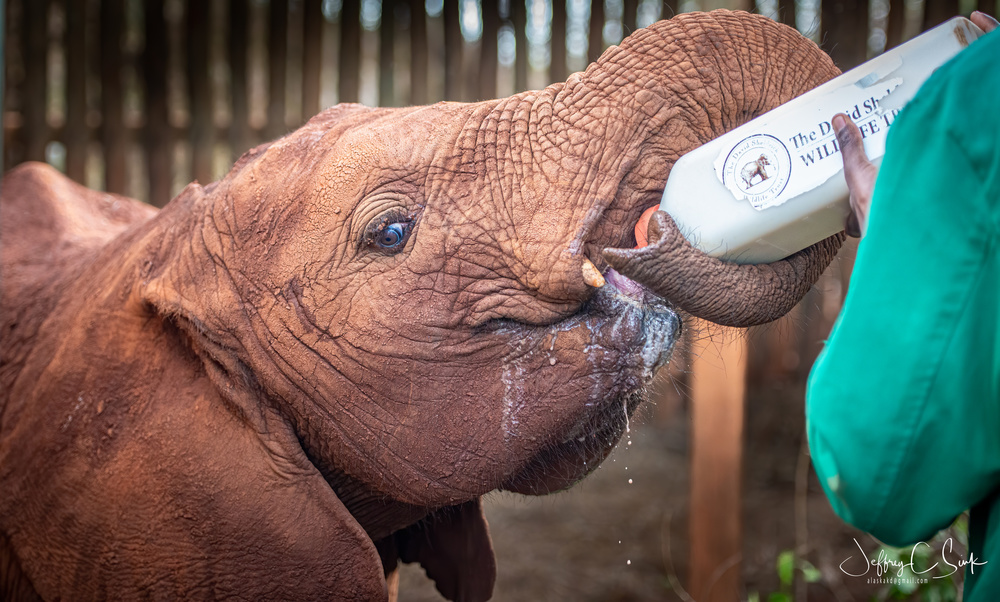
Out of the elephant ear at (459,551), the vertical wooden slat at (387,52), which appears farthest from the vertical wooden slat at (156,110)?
the elephant ear at (459,551)

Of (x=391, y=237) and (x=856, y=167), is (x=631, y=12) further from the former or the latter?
(x=856, y=167)

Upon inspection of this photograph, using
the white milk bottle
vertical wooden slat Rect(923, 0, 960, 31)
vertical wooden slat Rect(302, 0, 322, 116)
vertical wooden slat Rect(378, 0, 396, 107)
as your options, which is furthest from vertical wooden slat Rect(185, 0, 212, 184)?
the white milk bottle

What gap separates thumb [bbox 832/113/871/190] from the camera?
1.46 meters

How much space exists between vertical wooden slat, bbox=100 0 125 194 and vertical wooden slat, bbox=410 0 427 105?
2.39 metres

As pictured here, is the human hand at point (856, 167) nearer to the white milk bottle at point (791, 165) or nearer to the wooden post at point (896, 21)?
the white milk bottle at point (791, 165)

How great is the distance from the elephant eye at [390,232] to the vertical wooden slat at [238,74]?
4844 millimetres

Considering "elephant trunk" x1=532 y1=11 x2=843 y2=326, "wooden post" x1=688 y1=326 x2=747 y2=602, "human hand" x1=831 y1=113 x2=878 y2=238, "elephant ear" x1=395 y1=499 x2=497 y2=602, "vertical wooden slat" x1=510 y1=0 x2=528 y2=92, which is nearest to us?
"human hand" x1=831 y1=113 x2=878 y2=238

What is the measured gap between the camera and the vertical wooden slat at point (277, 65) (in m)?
6.34

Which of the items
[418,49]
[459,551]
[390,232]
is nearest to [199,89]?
[418,49]

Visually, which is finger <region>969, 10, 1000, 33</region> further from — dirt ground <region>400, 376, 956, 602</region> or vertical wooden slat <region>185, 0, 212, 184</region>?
vertical wooden slat <region>185, 0, 212, 184</region>

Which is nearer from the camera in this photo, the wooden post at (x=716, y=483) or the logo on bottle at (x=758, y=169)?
the logo on bottle at (x=758, y=169)

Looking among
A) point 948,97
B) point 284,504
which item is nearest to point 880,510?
point 948,97

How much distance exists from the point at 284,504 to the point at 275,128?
16.1 ft

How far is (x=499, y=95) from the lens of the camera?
19.8 feet
